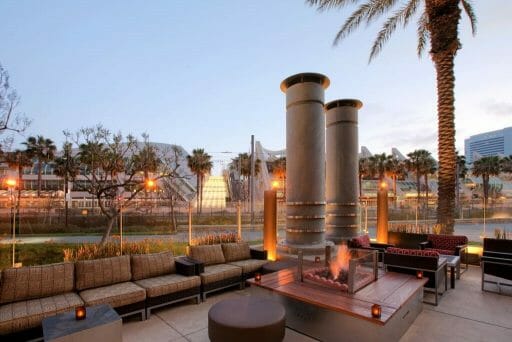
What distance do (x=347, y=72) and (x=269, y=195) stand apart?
1248cm

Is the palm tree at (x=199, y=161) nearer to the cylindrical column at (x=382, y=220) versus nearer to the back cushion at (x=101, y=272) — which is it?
the cylindrical column at (x=382, y=220)

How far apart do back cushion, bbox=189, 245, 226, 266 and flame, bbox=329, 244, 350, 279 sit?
2315 millimetres

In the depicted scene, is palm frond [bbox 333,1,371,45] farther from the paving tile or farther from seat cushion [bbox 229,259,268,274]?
the paving tile

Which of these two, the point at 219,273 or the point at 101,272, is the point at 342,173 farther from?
the point at 101,272

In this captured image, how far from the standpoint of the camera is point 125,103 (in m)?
36.0

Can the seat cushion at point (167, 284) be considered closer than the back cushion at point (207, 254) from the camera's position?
Yes

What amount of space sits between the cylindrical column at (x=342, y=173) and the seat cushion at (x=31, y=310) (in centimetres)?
722

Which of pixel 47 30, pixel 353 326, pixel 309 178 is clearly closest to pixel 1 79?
pixel 47 30

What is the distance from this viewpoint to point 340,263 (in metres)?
4.32

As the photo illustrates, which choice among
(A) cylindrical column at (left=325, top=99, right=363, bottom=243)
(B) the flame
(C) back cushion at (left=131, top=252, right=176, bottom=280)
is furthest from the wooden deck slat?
(A) cylindrical column at (left=325, top=99, right=363, bottom=243)

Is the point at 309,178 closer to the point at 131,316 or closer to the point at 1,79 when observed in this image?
the point at 131,316

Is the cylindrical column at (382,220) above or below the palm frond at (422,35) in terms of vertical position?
below

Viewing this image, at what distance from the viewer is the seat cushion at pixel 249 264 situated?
541cm

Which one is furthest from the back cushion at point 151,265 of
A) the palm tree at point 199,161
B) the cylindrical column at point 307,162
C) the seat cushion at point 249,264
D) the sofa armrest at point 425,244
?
the palm tree at point 199,161
